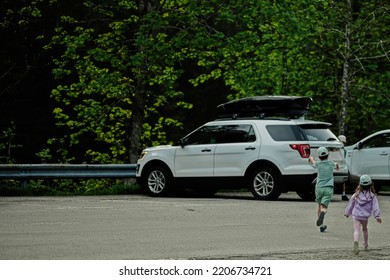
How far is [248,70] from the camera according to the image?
3684 centimetres

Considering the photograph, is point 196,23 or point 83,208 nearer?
point 83,208

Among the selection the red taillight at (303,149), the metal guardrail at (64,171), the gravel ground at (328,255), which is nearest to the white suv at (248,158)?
the red taillight at (303,149)

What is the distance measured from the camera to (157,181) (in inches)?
961

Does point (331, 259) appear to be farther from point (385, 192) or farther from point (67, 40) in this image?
point (67, 40)

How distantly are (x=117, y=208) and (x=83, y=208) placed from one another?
639mm

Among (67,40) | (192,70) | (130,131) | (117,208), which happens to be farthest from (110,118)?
(192,70)

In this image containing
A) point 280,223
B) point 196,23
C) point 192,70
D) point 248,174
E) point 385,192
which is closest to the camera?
point 280,223

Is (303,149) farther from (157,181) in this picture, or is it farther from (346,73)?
(346,73)

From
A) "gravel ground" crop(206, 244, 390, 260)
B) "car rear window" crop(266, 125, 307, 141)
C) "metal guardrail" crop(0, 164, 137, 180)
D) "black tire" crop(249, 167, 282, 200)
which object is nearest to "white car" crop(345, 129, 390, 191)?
"car rear window" crop(266, 125, 307, 141)

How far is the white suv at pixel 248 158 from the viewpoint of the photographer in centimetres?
2239

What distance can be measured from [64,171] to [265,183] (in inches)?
208

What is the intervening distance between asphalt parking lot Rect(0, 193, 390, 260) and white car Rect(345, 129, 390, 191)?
369 centimetres

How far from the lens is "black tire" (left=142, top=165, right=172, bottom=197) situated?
79.5ft

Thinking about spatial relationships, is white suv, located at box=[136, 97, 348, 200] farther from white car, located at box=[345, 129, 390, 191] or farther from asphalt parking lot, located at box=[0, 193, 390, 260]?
white car, located at box=[345, 129, 390, 191]
